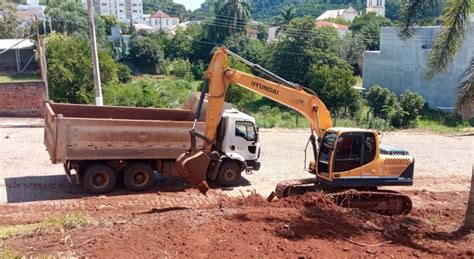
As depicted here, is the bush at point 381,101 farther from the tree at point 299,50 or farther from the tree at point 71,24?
the tree at point 71,24

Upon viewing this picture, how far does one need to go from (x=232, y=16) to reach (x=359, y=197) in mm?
72768

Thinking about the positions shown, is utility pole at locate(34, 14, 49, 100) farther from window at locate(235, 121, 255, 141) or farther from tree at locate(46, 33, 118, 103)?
window at locate(235, 121, 255, 141)

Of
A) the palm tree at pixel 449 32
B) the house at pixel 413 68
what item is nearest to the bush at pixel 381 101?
the house at pixel 413 68

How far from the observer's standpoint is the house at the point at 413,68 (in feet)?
127

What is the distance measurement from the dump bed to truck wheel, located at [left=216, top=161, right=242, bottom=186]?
1.31 m

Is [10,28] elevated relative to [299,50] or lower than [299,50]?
elevated

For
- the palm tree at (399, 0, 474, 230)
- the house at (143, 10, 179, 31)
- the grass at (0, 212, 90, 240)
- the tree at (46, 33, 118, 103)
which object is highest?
the house at (143, 10, 179, 31)

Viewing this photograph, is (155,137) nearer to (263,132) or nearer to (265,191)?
(265,191)

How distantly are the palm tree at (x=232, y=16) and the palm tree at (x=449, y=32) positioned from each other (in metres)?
69.8

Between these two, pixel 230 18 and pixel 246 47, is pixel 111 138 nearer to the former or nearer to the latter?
pixel 246 47

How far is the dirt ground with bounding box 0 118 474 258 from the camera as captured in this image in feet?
30.1

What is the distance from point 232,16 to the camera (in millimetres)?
82500

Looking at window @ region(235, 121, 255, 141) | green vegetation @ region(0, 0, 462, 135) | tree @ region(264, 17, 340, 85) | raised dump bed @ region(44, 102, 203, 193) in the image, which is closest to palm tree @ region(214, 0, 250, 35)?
green vegetation @ region(0, 0, 462, 135)

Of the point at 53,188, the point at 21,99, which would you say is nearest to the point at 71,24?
the point at 21,99
